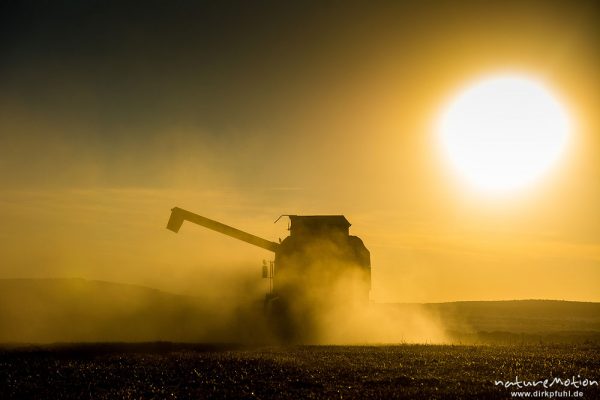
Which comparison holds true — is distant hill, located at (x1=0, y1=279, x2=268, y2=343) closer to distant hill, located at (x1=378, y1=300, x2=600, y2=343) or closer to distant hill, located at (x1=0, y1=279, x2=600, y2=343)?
distant hill, located at (x1=0, y1=279, x2=600, y2=343)

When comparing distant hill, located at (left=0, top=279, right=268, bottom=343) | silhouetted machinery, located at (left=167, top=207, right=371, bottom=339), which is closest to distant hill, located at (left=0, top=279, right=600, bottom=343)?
distant hill, located at (left=0, top=279, right=268, bottom=343)

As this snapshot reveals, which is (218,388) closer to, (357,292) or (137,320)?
(357,292)

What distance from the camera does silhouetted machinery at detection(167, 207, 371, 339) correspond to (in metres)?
49.1

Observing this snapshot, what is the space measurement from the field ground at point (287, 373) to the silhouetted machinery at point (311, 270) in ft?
50.7

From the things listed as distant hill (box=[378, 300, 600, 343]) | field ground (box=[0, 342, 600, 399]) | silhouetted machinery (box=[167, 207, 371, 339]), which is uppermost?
silhouetted machinery (box=[167, 207, 371, 339])

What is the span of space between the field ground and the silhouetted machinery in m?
15.4

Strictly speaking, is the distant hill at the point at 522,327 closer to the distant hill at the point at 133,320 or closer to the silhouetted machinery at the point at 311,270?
the distant hill at the point at 133,320

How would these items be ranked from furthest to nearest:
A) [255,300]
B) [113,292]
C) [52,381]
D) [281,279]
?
[113,292], [255,300], [281,279], [52,381]

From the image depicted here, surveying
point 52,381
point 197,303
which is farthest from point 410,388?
point 197,303

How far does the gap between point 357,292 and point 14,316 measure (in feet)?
152

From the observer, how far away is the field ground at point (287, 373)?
19359 mm

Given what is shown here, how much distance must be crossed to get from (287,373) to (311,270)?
25.6 meters

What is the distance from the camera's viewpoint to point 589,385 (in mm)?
20703

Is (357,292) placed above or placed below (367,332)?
above
